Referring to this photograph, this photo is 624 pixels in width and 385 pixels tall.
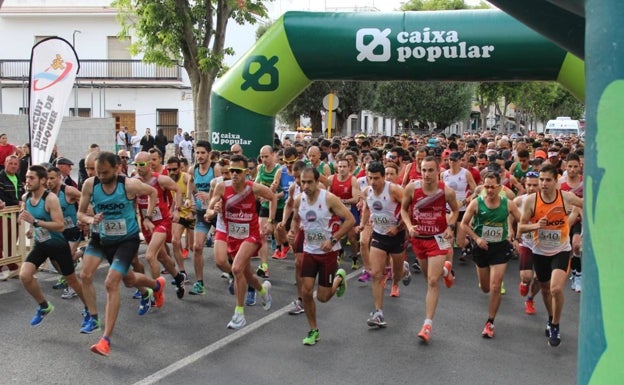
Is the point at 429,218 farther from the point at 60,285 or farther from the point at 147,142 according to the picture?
the point at 147,142

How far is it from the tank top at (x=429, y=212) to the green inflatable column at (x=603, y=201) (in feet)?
14.7

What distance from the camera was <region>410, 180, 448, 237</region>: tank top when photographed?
733 centimetres

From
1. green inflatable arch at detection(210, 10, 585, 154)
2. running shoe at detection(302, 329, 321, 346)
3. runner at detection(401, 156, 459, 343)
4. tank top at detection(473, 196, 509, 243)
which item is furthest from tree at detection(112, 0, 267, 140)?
running shoe at detection(302, 329, 321, 346)

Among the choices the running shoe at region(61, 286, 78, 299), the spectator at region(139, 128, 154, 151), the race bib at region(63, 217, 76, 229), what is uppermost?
the spectator at region(139, 128, 154, 151)

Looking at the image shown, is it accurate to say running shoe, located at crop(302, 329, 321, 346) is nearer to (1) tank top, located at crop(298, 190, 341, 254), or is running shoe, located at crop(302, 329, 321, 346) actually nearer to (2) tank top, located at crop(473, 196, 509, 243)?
(1) tank top, located at crop(298, 190, 341, 254)

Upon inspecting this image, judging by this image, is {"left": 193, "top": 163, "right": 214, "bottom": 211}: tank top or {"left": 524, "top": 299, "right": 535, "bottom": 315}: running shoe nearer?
{"left": 524, "top": 299, "right": 535, "bottom": 315}: running shoe

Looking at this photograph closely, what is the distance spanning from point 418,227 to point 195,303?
282 centimetres

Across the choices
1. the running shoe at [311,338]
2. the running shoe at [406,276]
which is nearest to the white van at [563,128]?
the running shoe at [406,276]

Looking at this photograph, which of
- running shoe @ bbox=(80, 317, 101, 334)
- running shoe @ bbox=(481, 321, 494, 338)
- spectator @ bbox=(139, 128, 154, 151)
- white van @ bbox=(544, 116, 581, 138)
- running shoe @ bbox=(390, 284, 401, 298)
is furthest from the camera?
white van @ bbox=(544, 116, 581, 138)

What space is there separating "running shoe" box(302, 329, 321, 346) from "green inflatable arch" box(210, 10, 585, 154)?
6410 millimetres

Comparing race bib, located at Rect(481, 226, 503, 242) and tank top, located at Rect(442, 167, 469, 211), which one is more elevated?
tank top, located at Rect(442, 167, 469, 211)

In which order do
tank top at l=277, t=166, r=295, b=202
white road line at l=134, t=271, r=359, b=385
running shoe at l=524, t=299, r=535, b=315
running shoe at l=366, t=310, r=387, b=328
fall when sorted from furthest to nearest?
tank top at l=277, t=166, r=295, b=202
running shoe at l=524, t=299, r=535, b=315
running shoe at l=366, t=310, r=387, b=328
white road line at l=134, t=271, r=359, b=385

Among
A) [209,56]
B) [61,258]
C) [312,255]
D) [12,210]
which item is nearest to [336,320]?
[312,255]

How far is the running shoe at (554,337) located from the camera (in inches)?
267
